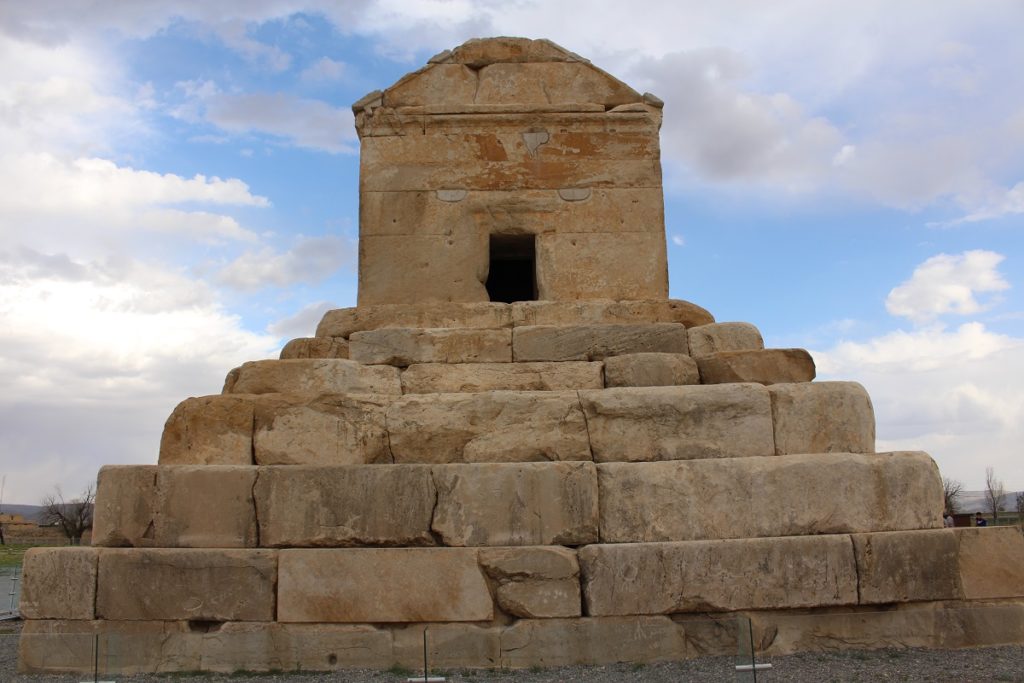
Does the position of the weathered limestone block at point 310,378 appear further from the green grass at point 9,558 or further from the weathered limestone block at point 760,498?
the green grass at point 9,558

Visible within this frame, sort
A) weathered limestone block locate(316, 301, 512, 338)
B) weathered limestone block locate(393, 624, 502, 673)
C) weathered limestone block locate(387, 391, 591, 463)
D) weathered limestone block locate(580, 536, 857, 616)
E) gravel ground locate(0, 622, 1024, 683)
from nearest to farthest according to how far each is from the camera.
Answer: gravel ground locate(0, 622, 1024, 683) < weathered limestone block locate(393, 624, 502, 673) < weathered limestone block locate(580, 536, 857, 616) < weathered limestone block locate(387, 391, 591, 463) < weathered limestone block locate(316, 301, 512, 338)

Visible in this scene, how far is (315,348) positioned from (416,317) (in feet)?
2.85

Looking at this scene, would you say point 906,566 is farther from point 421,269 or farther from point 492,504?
point 421,269

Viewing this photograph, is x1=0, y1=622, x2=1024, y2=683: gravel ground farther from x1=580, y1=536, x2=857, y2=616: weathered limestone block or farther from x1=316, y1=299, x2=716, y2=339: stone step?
x1=316, y1=299, x2=716, y2=339: stone step

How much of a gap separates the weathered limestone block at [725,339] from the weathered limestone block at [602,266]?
1.10 metres

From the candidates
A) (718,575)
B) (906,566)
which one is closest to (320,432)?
(718,575)

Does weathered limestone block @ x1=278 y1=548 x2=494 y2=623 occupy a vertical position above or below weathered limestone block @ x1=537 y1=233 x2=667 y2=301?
below

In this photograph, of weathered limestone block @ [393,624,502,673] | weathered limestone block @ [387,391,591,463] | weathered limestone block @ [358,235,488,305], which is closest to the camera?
weathered limestone block @ [393,624,502,673]

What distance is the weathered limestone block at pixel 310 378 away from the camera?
6.45 m

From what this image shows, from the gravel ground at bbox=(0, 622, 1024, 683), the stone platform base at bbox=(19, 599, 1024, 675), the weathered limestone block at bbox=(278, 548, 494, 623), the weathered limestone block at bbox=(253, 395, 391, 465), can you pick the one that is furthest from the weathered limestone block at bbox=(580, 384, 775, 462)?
the weathered limestone block at bbox=(253, 395, 391, 465)

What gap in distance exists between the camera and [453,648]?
5.52m

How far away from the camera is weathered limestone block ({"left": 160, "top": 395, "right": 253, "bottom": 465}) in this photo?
6.06 metres

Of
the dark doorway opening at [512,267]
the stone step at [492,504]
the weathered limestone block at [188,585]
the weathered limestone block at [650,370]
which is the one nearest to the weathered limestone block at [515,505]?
the stone step at [492,504]

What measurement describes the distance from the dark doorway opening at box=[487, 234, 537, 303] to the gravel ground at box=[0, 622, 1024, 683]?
3862 millimetres
